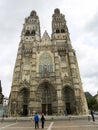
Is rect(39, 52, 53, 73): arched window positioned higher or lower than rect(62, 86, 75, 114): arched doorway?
higher

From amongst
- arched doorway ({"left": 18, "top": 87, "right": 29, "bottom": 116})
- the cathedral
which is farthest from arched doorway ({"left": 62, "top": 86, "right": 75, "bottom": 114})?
arched doorway ({"left": 18, "top": 87, "right": 29, "bottom": 116})

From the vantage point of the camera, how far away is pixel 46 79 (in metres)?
40.1

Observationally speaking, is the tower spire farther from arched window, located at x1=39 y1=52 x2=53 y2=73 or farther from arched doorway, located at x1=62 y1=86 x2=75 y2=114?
arched doorway, located at x1=62 y1=86 x2=75 y2=114

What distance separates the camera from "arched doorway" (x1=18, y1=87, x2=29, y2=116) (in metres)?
38.4

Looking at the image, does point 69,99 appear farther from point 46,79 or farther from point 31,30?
point 31,30

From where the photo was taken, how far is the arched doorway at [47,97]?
1521 inches

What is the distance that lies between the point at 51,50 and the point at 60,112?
1686 centimetres

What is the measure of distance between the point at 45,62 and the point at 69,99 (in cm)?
1144

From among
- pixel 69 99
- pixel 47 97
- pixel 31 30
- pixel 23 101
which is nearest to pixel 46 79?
pixel 47 97

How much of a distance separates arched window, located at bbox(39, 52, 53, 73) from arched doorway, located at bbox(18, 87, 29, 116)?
6472 millimetres

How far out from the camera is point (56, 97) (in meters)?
37.9

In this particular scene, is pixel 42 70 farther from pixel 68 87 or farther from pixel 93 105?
Answer: pixel 93 105

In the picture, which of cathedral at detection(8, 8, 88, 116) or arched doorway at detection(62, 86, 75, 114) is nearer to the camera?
cathedral at detection(8, 8, 88, 116)

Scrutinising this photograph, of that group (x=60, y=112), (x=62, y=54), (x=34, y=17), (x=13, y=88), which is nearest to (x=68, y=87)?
(x=60, y=112)
